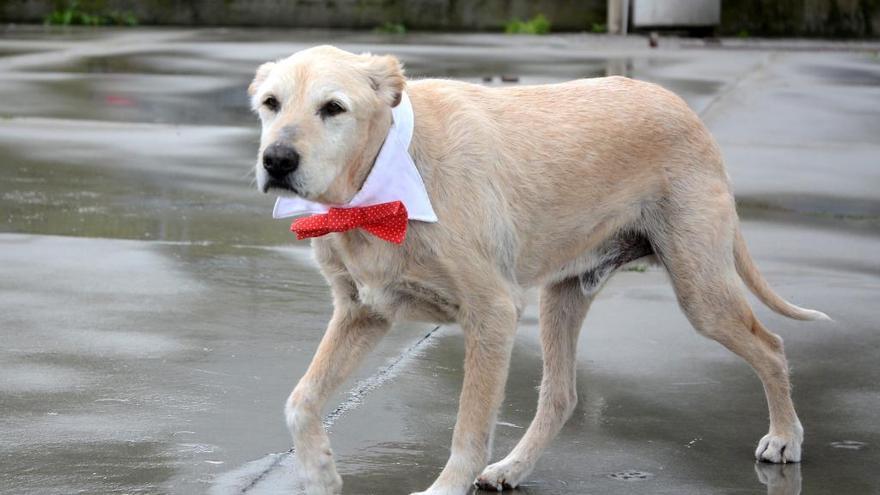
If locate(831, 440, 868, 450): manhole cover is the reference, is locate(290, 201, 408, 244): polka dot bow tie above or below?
above

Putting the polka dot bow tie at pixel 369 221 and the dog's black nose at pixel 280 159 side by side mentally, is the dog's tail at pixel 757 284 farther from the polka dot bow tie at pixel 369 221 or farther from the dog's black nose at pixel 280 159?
the dog's black nose at pixel 280 159

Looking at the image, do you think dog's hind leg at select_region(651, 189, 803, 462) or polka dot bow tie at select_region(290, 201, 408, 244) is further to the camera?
dog's hind leg at select_region(651, 189, 803, 462)

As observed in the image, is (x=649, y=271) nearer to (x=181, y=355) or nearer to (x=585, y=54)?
(x=181, y=355)

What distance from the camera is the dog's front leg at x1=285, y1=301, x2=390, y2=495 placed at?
14.2 ft

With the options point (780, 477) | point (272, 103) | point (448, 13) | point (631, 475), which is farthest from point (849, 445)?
point (448, 13)

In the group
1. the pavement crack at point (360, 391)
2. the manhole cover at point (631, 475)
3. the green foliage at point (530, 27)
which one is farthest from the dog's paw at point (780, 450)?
the green foliage at point (530, 27)

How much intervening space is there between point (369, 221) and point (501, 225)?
1.60ft

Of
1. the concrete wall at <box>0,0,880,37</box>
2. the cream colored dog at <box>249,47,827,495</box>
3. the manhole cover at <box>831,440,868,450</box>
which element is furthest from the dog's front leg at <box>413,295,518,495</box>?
the concrete wall at <box>0,0,880,37</box>

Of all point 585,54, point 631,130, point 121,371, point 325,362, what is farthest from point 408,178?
point 585,54

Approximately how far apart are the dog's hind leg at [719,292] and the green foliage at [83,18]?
1826 cm

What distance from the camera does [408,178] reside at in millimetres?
4309

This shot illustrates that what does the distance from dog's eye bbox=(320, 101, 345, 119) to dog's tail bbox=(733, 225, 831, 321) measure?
5.80 feet

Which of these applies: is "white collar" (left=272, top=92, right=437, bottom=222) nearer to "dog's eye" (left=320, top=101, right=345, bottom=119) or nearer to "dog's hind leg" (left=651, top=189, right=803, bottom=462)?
"dog's eye" (left=320, top=101, right=345, bottom=119)

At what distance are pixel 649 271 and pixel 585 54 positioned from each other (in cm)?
986
